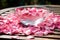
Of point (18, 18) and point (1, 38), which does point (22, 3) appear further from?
point (1, 38)

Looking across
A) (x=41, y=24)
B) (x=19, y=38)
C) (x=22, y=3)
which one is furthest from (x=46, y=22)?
(x=22, y=3)

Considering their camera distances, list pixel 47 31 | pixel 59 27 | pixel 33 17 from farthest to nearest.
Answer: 1. pixel 33 17
2. pixel 59 27
3. pixel 47 31

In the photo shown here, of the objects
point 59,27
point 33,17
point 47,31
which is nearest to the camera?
point 47,31

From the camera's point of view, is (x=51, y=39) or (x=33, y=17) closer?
(x=51, y=39)

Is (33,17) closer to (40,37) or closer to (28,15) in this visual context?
(28,15)

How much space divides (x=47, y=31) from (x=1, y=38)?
1.38ft

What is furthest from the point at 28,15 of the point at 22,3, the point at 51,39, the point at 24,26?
the point at 22,3

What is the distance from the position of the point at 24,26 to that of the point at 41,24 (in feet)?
0.57

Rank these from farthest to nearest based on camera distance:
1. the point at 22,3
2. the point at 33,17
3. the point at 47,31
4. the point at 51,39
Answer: the point at 22,3 < the point at 33,17 < the point at 47,31 < the point at 51,39

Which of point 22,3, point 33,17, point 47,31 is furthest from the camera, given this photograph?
point 22,3

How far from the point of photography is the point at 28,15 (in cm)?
237

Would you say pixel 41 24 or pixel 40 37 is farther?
pixel 41 24

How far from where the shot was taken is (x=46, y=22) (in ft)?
6.88

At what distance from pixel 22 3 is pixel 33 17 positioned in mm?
2813
